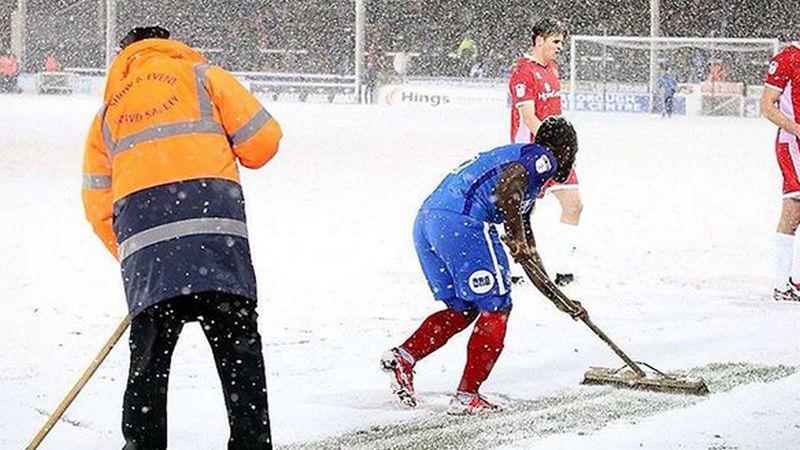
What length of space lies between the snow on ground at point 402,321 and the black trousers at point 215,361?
0.75 meters

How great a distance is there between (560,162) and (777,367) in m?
1.36

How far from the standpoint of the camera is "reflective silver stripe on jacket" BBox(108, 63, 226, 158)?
3.55m

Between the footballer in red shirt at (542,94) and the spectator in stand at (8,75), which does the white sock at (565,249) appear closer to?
the footballer in red shirt at (542,94)

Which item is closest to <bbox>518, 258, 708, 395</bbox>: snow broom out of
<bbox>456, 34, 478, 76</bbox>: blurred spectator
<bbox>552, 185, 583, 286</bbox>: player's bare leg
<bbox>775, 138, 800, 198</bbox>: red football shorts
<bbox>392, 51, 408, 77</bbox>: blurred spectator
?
<bbox>775, 138, 800, 198</bbox>: red football shorts

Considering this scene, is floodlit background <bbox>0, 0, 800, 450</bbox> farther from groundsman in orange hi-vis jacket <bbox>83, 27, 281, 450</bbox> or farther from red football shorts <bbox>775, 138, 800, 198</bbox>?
groundsman in orange hi-vis jacket <bbox>83, 27, 281, 450</bbox>

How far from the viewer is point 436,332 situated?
199 inches

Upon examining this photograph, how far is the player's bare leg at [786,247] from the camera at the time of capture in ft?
24.6

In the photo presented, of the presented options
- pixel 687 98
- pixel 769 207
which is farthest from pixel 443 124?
pixel 769 207

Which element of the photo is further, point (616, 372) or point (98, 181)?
point (616, 372)

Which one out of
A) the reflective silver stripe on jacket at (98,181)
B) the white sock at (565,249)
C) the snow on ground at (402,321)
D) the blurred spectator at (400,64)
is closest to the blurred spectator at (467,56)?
the blurred spectator at (400,64)

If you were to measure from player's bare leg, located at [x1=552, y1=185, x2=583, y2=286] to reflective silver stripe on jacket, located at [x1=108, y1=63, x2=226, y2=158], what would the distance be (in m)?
4.61

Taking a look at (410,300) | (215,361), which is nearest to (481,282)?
(215,361)

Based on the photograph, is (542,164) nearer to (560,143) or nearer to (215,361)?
(560,143)

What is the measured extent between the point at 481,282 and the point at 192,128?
4.99ft
